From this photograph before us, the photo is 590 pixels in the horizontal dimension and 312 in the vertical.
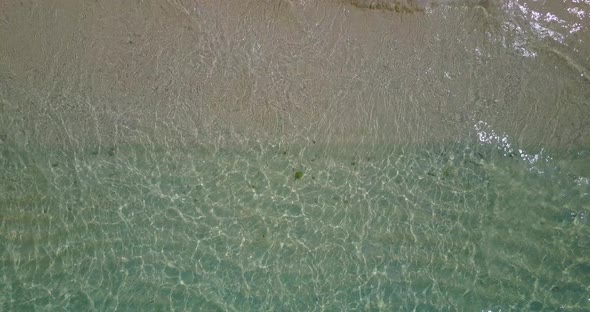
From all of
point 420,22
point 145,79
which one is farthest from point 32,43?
point 420,22

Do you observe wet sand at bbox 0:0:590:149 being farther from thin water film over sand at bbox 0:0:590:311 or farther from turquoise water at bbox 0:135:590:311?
turquoise water at bbox 0:135:590:311

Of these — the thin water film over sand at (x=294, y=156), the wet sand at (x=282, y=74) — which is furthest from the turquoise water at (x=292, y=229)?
the wet sand at (x=282, y=74)

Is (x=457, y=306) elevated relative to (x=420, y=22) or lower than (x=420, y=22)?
lower

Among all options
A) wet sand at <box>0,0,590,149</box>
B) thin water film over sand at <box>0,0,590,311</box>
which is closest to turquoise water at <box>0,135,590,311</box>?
thin water film over sand at <box>0,0,590,311</box>

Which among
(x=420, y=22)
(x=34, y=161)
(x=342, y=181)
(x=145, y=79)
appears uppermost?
(x=420, y=22)

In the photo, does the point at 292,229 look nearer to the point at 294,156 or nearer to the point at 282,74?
the point at 294,156

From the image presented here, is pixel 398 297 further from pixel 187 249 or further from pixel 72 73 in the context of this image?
pixel 72 73
